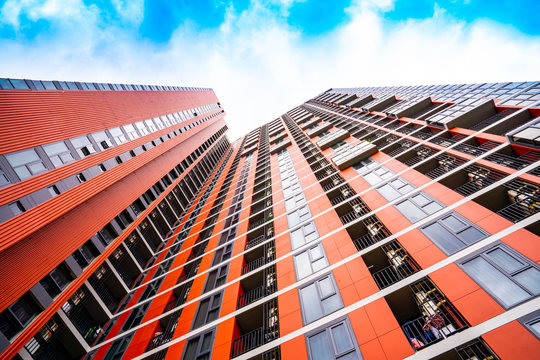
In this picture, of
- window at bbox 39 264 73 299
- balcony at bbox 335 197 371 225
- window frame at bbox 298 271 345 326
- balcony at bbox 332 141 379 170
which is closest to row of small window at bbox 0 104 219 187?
window at bbox 39 264 73 299

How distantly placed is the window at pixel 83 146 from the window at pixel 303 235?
20041 mm

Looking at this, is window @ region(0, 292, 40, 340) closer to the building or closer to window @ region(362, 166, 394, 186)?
the building

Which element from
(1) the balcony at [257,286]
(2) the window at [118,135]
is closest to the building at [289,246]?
(1) the balcony at [257,286]

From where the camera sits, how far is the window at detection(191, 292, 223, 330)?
45.7 ft

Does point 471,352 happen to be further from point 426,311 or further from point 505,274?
point 505,274

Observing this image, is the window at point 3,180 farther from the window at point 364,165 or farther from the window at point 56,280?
the window at point 364,165

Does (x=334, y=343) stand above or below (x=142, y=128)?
below

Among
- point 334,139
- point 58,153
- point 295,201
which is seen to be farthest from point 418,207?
point 58,153

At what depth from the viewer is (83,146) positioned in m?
20.1

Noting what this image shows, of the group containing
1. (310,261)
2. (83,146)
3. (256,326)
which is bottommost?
(256,326)

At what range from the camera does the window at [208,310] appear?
13.9m

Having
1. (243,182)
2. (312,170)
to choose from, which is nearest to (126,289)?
(243,182)

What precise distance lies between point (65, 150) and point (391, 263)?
25471 millimetres

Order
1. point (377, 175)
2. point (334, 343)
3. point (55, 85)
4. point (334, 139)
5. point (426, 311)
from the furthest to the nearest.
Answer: point (334, 139), point (55, 85), point (377, 175), point (334, 343), point (426, 311)
